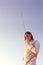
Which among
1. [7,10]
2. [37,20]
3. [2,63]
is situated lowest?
[2,63]

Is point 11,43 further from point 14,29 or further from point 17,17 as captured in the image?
point 17,17

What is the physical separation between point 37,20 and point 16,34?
0.35 m

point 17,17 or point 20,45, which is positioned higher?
point 17,17

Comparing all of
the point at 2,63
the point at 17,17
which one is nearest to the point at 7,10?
the point at 17,17

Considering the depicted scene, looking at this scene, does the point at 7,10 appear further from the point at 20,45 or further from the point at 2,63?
the point at 2,63

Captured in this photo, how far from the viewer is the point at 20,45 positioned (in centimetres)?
240

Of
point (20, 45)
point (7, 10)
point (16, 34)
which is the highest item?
point (7, 10)

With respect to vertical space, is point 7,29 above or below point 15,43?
above

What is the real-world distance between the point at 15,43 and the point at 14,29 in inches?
7.8

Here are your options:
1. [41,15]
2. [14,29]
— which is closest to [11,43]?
[14,29]

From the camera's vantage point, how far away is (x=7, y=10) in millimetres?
2418

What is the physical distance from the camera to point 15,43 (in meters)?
2.40

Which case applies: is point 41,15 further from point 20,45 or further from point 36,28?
point 20,45

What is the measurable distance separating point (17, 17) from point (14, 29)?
0.17 metres
